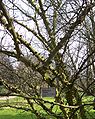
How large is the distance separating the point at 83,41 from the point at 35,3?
1.38 meters

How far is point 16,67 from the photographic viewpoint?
291cm

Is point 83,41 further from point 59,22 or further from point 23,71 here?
point 23,71

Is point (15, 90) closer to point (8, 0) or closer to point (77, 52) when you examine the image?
point (8, 0)

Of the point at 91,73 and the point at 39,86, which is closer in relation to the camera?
the point at 39,86

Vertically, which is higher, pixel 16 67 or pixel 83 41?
pixel 83 41

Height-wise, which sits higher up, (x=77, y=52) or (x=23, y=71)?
(x=77, y=52)

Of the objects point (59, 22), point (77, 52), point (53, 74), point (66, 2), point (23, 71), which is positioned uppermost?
point (66, 2)

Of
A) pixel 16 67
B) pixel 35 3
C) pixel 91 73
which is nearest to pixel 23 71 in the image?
pixel 16 67

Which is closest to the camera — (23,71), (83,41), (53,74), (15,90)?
(15,90)

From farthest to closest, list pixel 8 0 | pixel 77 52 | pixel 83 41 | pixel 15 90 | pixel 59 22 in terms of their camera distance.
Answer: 1. pixel 83 41
2. pixel 77 52
3. pixel 59 22
4. pixel 8 0
5. pixel 15 90

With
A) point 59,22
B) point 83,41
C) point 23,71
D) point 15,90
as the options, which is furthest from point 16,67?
point 83,41

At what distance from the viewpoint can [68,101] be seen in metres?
2.11

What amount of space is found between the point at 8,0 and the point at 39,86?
98 centimetres

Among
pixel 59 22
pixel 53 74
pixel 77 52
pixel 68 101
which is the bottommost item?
pixel 68 101
